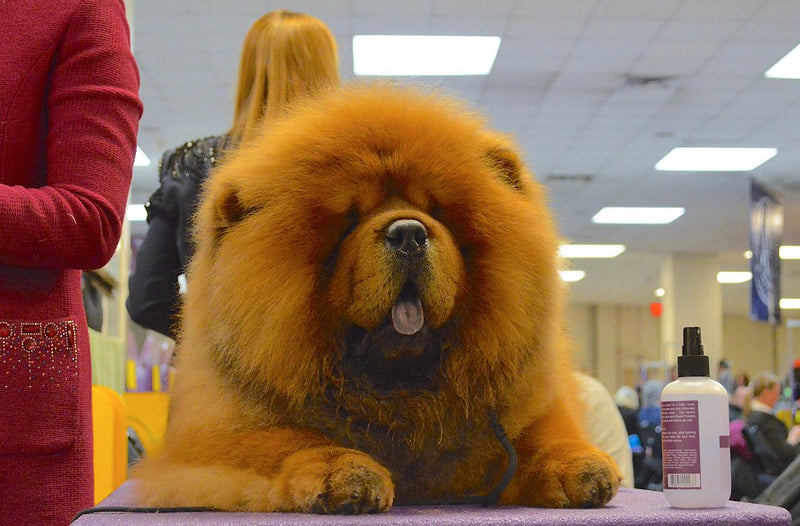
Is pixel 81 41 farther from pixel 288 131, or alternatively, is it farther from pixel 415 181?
pixel 415 181

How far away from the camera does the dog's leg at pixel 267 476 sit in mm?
911

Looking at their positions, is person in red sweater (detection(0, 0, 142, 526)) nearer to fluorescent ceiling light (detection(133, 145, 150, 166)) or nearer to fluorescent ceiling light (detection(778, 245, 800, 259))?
fluorescent ceiling light (detection(133, 145, 150, 166))

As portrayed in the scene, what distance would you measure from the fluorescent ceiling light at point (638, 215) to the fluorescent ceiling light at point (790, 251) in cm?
268

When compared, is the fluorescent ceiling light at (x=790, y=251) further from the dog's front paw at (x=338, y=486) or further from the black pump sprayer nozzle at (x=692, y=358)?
the dog's front paw at (x=338, y=486)

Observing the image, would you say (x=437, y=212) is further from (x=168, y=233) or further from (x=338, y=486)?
(x=168, y=233)

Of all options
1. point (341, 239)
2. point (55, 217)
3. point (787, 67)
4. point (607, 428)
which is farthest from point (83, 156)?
point (787, 67)

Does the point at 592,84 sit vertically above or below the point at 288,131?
above

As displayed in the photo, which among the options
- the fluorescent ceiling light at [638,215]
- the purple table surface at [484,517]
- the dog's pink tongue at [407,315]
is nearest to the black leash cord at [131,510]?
the purple table surface at [484,517]

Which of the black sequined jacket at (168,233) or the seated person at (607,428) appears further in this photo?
the seated person at (607,428)

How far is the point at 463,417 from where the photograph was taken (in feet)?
3.36

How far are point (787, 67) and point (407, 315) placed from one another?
22.5 feet

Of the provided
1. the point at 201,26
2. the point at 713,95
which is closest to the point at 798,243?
the point at 713,95

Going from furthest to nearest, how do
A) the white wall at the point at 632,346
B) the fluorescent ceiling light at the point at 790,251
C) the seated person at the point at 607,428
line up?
the white wall at the point at 632,346, the fluorescent ceiling light at the point at 790,251, the seated person at the point at 607,428

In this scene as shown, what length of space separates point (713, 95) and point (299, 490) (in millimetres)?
7379
